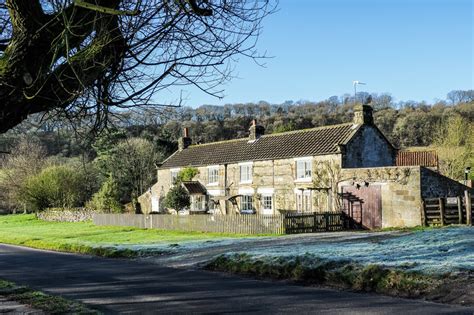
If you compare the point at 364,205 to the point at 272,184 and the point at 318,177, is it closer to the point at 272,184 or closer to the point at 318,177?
the point at 318,177

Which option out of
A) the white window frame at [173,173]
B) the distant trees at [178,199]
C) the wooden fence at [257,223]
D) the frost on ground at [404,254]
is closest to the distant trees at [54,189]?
the white window frame at [173,173]

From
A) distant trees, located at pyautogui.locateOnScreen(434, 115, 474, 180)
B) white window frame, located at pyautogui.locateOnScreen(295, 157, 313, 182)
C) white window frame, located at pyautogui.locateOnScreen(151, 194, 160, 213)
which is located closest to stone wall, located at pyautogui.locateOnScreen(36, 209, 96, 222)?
white window frame, located at pyautogui.locateOnScreen(151, 194, 160, 213)

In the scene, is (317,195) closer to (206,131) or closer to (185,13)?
(185,13)

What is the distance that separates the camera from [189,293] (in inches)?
501

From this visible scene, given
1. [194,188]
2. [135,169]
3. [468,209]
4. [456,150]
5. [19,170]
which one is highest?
[456,150]

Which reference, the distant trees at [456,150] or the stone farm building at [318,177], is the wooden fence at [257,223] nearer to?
the stone farm building at [318,177]

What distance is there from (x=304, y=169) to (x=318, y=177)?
159 cm

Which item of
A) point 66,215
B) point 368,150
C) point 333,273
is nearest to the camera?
point 333,273

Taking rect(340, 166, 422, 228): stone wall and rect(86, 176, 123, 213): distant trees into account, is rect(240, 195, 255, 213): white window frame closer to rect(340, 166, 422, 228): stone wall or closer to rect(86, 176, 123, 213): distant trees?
rect(340, 166, 422, 228): stone wall

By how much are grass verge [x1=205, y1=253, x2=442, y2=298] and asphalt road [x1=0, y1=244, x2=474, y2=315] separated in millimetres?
677

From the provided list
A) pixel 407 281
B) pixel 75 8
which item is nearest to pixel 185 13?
pixel 75 8

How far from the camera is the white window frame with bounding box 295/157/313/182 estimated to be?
37.1 m

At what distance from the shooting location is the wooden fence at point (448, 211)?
28.1 m

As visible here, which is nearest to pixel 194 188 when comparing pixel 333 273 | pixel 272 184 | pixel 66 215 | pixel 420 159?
pixel 272 184
